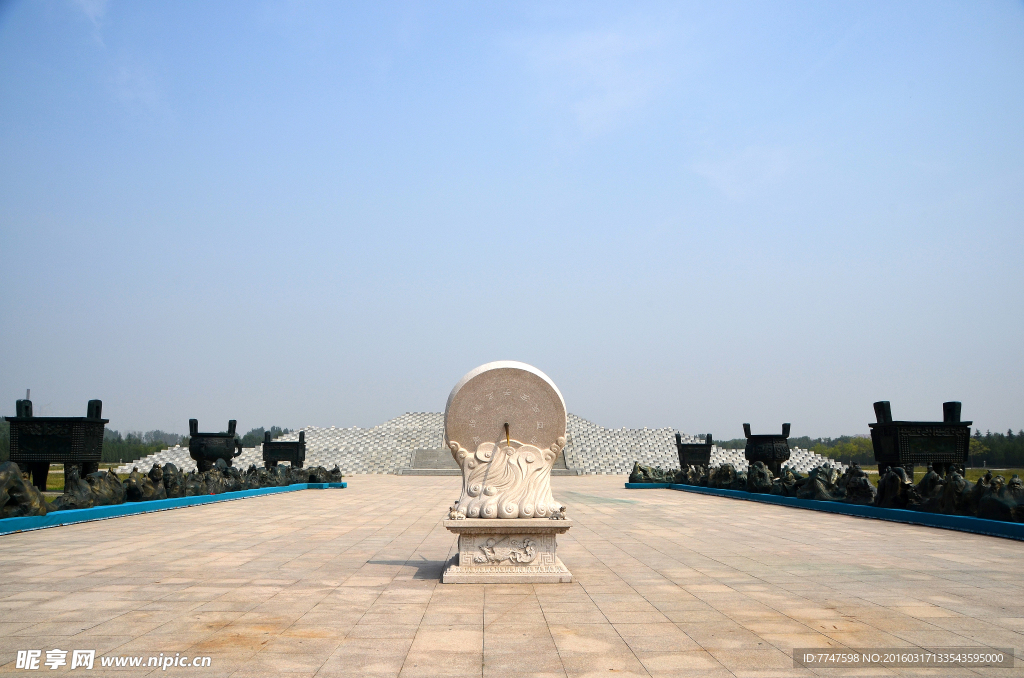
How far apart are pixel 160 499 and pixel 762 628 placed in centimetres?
1220

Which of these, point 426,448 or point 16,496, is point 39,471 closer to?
point 16,496

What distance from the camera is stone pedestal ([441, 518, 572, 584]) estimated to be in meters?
5.84

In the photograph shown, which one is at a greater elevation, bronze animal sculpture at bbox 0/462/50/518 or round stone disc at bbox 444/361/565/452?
round stone disc at bbox 444/361/565/452

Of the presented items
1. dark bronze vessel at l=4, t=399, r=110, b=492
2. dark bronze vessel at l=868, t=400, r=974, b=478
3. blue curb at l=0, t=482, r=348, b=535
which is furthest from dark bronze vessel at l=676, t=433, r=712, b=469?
dark bronze vessel at l=4, t=399, r=110, b=492

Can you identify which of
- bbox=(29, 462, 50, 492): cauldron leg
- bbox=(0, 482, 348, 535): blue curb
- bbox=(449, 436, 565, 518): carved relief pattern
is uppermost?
bbox=(449, 436, 565, 518): carved relief pattern

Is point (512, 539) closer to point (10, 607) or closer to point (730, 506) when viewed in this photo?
point (10, 607)

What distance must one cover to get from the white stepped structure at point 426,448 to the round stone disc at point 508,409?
92.5ft

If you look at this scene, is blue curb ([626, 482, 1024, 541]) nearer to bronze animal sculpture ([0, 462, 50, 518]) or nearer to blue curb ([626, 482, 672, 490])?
blue curb ([626, 482, 672, 490])

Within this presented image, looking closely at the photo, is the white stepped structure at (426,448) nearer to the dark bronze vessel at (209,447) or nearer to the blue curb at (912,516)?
the dark bronze vessel at (209,447)

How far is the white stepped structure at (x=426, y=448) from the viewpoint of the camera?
34938 mm

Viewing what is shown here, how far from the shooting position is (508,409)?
632 cm

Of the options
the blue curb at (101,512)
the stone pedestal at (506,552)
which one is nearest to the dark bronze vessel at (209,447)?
the blue curb at (101,512)

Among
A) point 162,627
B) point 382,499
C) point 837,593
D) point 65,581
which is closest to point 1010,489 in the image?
point 837,593

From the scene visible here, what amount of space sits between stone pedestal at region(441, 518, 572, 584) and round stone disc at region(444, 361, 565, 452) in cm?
74
